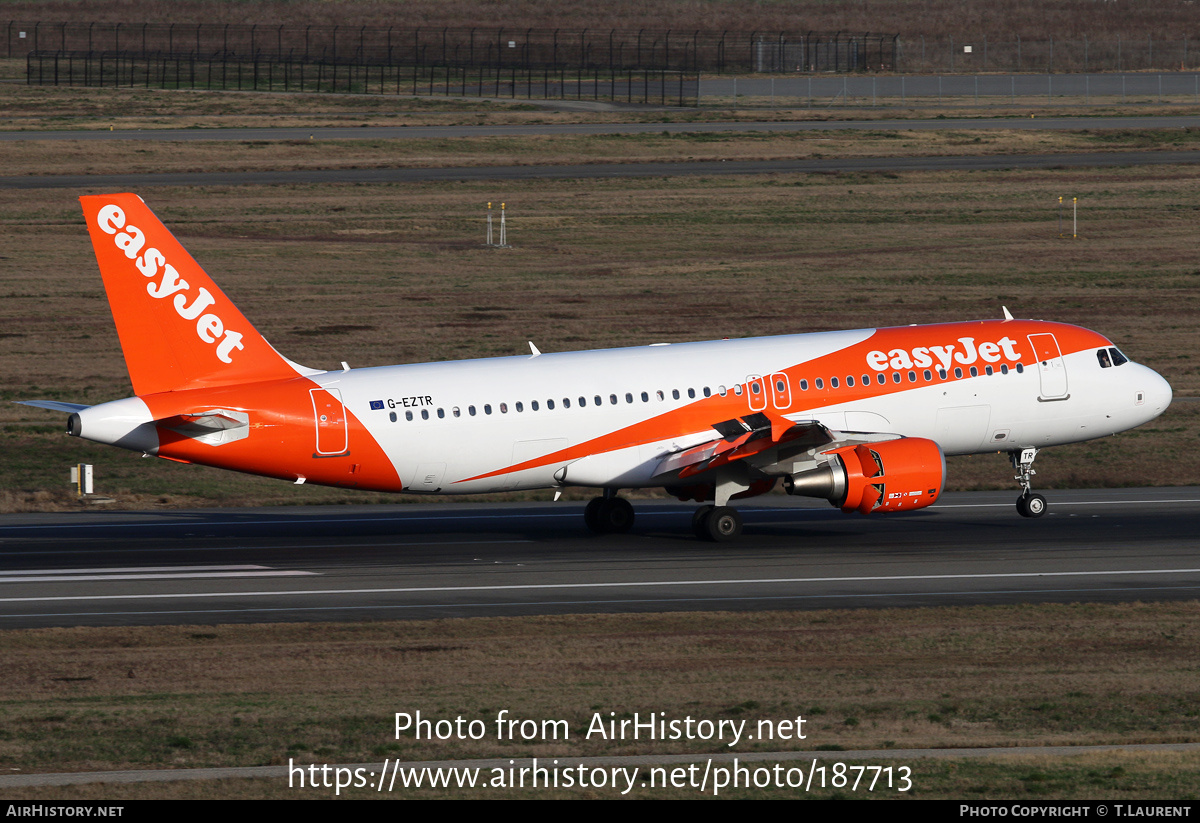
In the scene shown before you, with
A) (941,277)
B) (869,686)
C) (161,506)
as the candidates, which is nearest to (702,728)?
(869,686)

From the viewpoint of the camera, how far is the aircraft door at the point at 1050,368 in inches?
1516

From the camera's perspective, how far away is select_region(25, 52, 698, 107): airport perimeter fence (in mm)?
131250

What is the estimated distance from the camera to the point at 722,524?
3622 cm

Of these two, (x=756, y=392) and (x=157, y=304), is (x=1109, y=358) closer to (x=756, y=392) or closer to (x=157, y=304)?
(x=756, y=392)

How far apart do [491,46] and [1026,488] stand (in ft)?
Result: 405

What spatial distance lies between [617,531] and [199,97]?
94.5m

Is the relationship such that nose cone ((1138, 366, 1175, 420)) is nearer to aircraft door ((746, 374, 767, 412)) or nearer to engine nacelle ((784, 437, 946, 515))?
engine nacelle ((784, 437, 946, 515))

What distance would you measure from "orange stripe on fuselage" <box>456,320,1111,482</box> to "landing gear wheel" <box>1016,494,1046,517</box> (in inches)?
131

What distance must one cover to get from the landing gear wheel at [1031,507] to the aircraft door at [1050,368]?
2487 millimetres

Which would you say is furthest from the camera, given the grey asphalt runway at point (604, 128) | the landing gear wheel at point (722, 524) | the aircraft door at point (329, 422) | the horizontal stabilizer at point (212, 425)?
the grey asphalt runway at point (604, 128)

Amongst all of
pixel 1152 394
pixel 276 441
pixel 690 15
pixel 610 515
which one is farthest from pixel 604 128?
pixel 276 441

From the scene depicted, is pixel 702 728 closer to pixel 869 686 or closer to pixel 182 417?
pixel 869 686

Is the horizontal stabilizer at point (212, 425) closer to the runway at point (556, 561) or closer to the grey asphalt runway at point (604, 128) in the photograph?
the runway at point (556, 561)

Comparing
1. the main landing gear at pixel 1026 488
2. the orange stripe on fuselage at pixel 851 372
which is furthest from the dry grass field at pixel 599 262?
the orange stripe on fuselage at pixel 851 372
